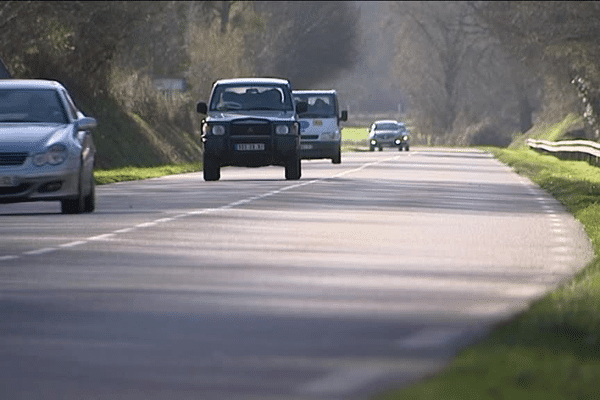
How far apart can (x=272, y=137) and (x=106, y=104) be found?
15113 millimetres

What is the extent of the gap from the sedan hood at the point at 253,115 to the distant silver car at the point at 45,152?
13501 millimetres

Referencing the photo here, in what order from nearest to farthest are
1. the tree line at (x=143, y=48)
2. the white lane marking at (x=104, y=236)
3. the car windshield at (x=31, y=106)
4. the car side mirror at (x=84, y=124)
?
the white lane marking at (x=104, y=236) → the car side mirror at (x=84, y=124) → the car windshield at (x=31, y=106) → the tree line at (x=143, y=48)

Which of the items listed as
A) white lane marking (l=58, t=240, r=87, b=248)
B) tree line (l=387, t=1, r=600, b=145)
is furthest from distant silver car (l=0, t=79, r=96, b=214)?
tree line (l=387, t=1, r=600, b=145)

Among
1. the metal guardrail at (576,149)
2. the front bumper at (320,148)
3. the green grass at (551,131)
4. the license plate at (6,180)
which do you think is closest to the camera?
the license plate at (6,180)

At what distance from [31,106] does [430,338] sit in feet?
51.6

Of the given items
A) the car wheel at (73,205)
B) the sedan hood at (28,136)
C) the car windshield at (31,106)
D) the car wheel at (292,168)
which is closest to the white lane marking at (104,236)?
the sedan hood at (28,136)

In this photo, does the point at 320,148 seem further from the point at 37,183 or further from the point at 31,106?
the point at 37,183

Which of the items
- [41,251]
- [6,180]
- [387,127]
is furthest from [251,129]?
[387,127]

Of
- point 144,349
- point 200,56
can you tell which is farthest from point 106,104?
point 144,349

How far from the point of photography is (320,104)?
57.8 meters

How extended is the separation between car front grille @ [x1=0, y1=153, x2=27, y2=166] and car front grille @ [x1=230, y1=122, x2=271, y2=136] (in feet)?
49.8

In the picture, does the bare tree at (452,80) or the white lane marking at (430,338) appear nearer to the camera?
the white lane marking at (430,338)

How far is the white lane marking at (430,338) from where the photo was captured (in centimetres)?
1047

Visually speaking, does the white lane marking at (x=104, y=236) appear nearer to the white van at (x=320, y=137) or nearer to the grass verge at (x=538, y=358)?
the grass verge at (x=538, y=358)
